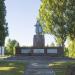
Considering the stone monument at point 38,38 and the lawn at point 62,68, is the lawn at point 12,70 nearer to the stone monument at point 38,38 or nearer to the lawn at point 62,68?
the lawn at point 62,68

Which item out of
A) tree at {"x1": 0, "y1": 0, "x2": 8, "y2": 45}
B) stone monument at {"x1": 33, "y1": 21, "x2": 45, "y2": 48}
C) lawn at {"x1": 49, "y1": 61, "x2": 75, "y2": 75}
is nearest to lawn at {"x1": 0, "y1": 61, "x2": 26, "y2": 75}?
lawn at {"x1": 49, "y1": 61, "x2": 75, "y2": 75}

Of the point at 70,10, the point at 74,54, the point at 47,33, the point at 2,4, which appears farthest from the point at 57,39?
the point at 2,4

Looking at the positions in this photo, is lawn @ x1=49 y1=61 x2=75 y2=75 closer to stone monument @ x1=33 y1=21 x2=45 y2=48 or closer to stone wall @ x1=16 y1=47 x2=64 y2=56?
stone wall @ x1=16 y1=47 x2=64 y2=56

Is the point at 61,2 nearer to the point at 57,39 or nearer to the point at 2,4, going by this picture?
the point at 57,39

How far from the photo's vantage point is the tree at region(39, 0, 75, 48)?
A: 6775 cm

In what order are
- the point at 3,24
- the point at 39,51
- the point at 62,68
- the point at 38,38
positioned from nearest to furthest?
the point at 62,68 < the point at 3,24 < the point at 39,51 < the point at 38,38

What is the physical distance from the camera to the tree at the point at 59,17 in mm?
67750

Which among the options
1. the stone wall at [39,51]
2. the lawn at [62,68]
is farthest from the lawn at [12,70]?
the stone wall at [39,51]

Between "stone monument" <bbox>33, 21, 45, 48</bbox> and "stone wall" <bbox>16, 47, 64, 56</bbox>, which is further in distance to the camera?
"stone monument" <bbox>33, 21, 45, 48</bbox>

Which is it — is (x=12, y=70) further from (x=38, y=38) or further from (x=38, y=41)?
(x=38, y=38)

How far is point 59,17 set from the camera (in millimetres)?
68438

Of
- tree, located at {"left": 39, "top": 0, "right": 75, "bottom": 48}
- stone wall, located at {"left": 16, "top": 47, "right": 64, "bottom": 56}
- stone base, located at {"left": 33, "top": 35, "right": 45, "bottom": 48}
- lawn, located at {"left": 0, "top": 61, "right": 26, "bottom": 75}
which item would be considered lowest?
lawn, located at {"left": 0, "top": 61, "right": 26, "bottom": 75}

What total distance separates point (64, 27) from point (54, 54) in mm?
5380

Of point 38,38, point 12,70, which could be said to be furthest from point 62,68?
point 38,38
